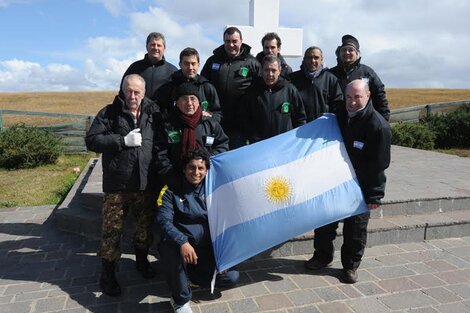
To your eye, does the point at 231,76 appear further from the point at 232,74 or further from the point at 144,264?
the point at 144,264

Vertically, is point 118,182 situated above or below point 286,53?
below

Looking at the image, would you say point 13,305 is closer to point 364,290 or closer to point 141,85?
point 141,85

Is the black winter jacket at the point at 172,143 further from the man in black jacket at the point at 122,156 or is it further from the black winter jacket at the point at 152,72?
the black winter jacket at the point at 152,72

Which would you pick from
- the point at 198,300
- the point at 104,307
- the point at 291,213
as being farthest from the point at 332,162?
the point at 104,307

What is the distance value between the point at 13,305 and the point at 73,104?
44.4 metres

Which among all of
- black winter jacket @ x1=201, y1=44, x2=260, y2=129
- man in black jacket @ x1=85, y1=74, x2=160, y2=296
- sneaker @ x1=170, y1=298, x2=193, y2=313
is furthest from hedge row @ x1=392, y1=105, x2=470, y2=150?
sneaker @ x1=170, y1=298, x2=193, y2=313

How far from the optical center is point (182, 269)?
3.69 m

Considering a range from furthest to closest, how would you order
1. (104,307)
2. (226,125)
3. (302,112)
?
(226,125) < (302,112) < (104,307)

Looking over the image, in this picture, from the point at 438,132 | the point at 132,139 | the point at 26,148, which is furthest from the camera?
the point at 438,132

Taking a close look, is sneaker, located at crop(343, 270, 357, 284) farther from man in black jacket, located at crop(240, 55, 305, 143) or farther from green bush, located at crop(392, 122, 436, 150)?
green bush, located at crop(392, 122, 436, 150)

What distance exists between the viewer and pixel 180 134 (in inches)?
161

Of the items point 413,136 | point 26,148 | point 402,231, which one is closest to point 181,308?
point 402,231

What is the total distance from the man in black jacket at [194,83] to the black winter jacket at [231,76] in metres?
0.30

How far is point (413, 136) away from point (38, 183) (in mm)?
11929
